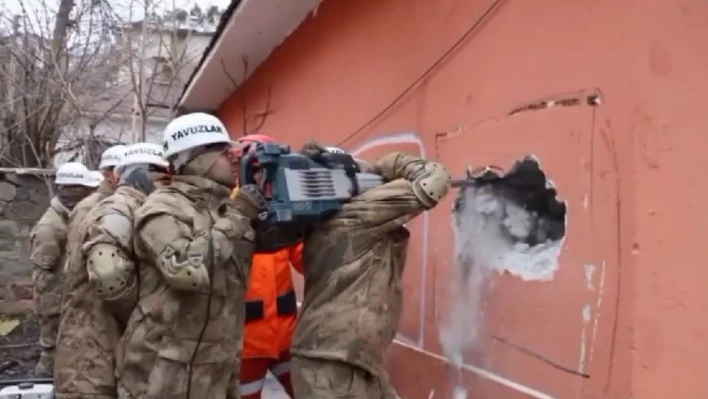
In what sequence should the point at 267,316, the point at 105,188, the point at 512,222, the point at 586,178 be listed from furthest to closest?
the point at 105,188 < the point at 267,316 < the point at 512,222 < the point at 586,178

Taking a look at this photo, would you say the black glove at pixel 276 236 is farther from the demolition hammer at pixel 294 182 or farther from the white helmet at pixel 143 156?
the white helmet at pixel 143 156

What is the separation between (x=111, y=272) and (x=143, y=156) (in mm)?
1474

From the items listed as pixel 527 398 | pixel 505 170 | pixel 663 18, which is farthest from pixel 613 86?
pixel 527 398

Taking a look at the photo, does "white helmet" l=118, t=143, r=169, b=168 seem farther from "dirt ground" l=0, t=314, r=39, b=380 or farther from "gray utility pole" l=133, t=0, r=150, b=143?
"gray utility pole" l=133, t=0, r=150, b=143

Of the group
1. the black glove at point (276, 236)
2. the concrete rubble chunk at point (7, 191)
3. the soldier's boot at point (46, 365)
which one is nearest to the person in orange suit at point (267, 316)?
the black glove at point (276, 236)

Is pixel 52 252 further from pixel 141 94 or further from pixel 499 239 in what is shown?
pixel 141 94

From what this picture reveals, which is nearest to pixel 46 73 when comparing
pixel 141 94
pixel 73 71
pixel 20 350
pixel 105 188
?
pixel 73 71

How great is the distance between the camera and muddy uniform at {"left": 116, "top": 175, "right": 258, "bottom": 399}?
319cm

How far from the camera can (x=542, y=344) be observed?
349 centimetres

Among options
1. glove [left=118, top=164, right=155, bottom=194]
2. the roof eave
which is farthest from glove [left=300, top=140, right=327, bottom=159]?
the roof eave

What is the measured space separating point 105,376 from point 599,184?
2556 mm

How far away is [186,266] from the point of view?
3.10 meters

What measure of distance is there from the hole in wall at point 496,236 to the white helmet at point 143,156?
6.00 feet

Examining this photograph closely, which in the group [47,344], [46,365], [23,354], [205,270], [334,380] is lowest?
[23,354]
